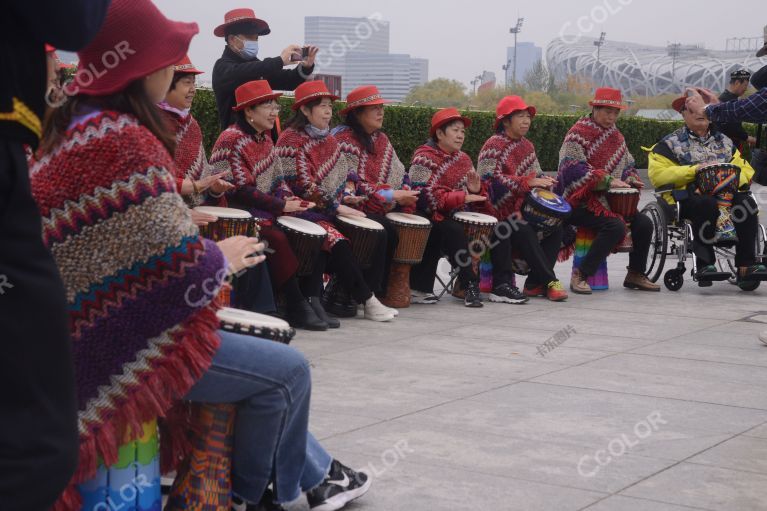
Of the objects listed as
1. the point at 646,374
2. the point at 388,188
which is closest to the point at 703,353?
the point at 646,374

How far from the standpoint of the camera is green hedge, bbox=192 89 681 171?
13.3 m

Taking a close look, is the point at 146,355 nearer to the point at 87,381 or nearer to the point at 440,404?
the point at 87,381

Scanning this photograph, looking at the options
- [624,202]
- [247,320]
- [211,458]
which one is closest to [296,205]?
[624,202]

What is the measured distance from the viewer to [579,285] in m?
9.48

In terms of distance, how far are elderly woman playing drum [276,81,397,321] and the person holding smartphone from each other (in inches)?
13.3

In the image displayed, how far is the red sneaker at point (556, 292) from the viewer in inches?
355

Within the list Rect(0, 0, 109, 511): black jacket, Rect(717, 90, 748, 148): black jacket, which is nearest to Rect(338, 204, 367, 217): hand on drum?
Rect(717, 90, 748, 148): black jacket

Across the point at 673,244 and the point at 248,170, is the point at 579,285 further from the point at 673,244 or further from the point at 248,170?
the point at 248,170

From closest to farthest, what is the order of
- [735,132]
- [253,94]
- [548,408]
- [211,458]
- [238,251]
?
[238,251] → [211,458] → [548,408] → [253,94] → [735,132]

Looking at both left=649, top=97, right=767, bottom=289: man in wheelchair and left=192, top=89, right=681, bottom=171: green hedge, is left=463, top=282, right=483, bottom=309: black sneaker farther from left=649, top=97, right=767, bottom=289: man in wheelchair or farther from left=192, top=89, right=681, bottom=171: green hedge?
left=192, top=89, right=681, bottom=171: green hedge

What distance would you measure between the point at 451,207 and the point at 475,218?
0.21 metres

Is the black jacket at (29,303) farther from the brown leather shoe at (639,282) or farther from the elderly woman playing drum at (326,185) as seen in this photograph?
the brown leather shoe at (639,282)

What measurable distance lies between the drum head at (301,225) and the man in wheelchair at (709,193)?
3.32m

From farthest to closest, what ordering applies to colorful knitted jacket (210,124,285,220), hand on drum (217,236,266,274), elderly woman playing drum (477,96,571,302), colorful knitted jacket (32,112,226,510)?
elderly woman playing drum (477,96,571,302), colorful knitted jacket (210,124,285,220), hand on drum (217,236,266,274), colorful knitted jacket (32,112,226,510)
